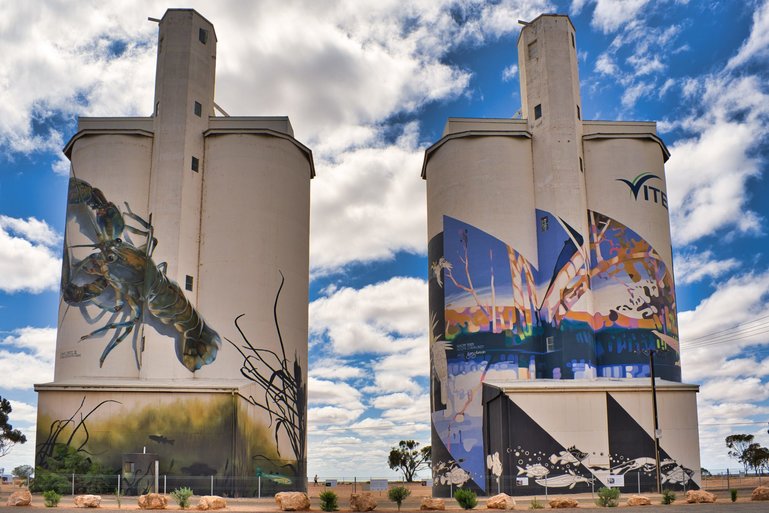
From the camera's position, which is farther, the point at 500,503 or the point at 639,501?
the point at 639,501

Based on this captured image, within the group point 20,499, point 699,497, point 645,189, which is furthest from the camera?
point 645,189

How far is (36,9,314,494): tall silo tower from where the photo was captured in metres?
42.9

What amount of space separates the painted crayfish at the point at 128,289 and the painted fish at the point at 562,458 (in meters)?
18.9

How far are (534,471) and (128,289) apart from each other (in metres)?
24.0

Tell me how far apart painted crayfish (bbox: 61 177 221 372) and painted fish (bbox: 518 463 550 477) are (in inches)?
695

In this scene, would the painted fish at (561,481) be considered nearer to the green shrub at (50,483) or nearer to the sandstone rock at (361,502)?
the sandstone rock at (361,502)

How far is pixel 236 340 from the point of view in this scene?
1847 inches

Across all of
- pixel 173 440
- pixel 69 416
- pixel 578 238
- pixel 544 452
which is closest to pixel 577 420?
pixel 544 452

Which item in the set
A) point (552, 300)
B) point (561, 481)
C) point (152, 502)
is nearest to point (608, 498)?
point (561, 481)

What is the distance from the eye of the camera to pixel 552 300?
4819 cm

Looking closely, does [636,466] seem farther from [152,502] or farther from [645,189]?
[152,502]

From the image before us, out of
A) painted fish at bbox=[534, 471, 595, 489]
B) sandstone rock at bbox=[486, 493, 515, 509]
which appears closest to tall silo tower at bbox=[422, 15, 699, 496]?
painted fish at bbox=[534, 471, 595, 489]

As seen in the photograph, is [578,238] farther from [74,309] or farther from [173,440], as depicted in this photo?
[74,309]

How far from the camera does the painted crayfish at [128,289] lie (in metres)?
46.0
